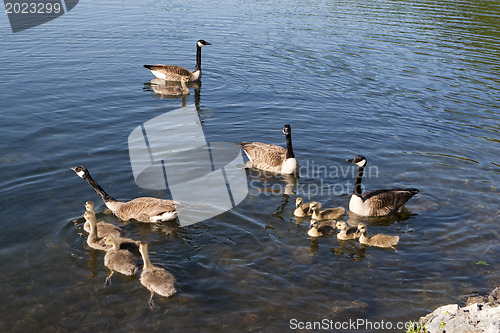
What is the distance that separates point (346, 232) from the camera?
12.1 m

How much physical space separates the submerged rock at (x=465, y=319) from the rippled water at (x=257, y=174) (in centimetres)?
85

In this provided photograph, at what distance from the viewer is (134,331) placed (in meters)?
9.12

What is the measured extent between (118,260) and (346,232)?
16.9 ft

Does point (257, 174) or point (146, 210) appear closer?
point (146, 210)

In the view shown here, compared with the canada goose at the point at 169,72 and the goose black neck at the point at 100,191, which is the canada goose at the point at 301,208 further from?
the canada goose at the point at 169,72

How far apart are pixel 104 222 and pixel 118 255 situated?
6.32ft

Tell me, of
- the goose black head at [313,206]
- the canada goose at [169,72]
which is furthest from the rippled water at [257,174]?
the canada goose at [169,72]

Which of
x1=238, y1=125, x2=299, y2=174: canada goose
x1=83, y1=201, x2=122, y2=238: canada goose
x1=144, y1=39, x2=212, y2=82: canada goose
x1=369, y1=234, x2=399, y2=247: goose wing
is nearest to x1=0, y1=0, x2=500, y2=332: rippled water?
x1=369, y1=234, x2=399, y2=247: goose wing

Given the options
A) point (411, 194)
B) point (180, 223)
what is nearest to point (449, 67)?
point (411, 194)

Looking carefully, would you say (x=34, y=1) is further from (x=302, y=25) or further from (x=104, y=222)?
(x=104, y=222)

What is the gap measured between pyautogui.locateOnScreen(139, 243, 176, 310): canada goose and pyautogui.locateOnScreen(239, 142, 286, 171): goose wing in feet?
20.6

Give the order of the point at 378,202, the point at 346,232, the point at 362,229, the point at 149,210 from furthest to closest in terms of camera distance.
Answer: the point at 378,202, the point at 149,210, the point at 346,232, the point at 362,229

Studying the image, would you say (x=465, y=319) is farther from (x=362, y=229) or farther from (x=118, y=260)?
(x=118, y=260)

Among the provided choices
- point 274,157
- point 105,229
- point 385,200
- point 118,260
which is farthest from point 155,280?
point 274,157
